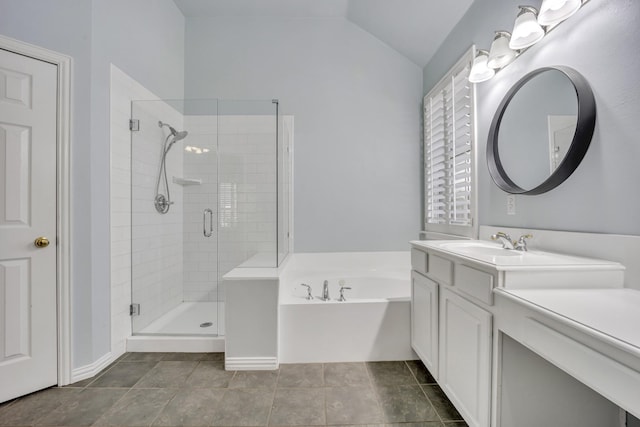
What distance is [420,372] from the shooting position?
1816mm

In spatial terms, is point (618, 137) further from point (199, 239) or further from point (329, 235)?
point (199, 239)

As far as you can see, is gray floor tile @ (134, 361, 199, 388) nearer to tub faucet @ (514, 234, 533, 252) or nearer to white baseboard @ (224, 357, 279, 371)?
white baseboard @ (224, 357, 279, 371)

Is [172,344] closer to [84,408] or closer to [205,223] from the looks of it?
[84,408]

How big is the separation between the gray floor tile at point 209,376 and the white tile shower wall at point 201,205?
0.69m

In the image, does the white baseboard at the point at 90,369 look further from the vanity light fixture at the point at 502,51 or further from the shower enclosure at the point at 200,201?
the vanity light fixture at the point at 502,51

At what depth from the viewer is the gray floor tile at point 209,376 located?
1690 mm

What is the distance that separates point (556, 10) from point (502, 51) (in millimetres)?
369

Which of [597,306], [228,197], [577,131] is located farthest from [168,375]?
[577,131]

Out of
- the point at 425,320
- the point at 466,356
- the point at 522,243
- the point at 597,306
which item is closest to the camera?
the point at 597,306

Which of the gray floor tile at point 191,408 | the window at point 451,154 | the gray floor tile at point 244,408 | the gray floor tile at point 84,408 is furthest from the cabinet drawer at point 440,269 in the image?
the gray floor tile at point 84,408

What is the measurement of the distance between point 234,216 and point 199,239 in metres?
0.40

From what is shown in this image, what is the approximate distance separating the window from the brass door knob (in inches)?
111

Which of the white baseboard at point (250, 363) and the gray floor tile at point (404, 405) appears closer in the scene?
the gray floor tile at point (404, 405)

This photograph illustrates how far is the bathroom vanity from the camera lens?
0.66 m
